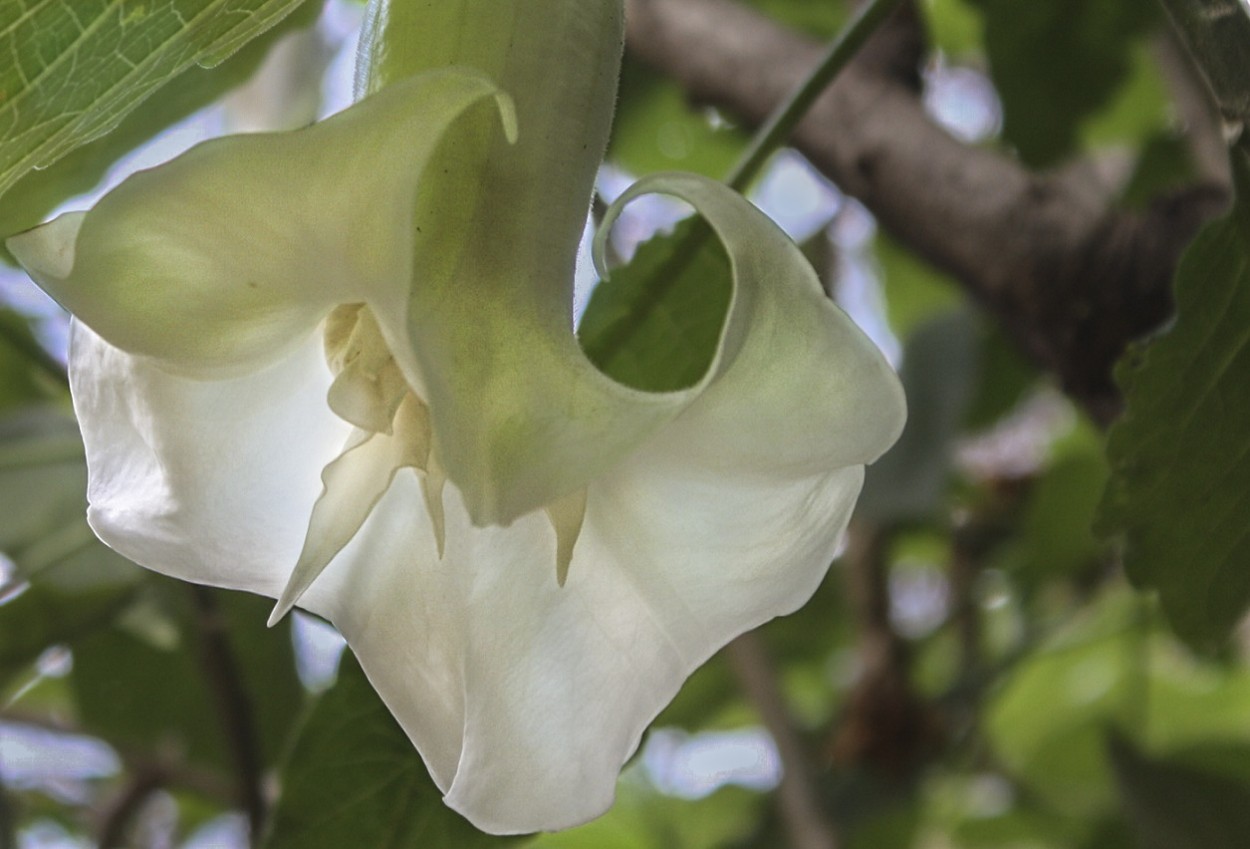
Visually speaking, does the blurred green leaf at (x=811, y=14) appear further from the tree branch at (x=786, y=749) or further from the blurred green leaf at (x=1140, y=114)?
the tree branch at (x=786, y=749)

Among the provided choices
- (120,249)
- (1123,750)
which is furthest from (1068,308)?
(120,249)

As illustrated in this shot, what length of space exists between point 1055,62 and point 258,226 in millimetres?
574

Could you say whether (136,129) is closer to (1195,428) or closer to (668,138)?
(1195,428)

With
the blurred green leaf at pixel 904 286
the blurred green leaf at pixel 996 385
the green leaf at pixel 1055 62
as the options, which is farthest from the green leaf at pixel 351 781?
the blurred green leaf at pixel 904 286

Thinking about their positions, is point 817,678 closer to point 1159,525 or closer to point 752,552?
point 1159,525

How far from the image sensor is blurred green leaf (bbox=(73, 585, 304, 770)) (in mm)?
755

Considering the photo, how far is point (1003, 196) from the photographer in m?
0.62

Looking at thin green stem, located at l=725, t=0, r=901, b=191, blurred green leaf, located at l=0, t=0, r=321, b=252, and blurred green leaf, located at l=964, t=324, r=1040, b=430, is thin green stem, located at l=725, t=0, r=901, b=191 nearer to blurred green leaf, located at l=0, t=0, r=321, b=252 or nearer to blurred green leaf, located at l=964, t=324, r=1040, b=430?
blurred green leaf, located at l=0, t=0, r=321, b=252

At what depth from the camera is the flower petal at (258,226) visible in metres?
0.22

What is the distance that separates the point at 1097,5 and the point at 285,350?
0.55 m

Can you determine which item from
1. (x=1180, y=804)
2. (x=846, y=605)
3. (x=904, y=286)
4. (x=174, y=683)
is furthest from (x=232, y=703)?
(x=904, y=286)

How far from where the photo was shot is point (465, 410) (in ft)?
0.80

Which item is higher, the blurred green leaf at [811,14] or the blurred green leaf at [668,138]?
the blurred green leaf at [811,14]

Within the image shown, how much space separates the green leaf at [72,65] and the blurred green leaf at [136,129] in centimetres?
15
